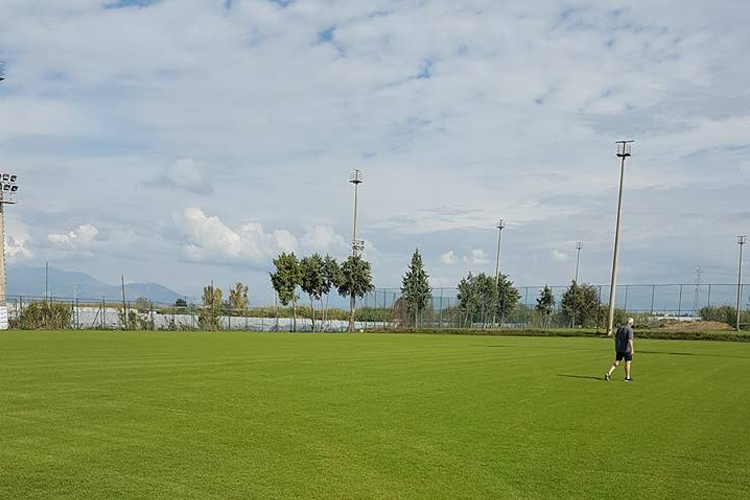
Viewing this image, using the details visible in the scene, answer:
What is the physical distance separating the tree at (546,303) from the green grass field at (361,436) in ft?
215

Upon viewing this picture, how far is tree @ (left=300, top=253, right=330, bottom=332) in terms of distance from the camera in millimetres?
68750

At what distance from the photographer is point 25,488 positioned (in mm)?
6688

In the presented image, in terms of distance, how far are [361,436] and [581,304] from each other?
243 feet

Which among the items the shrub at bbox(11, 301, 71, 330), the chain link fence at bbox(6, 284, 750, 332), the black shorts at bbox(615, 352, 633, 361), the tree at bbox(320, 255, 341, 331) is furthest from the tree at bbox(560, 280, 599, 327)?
the black shorts at bbox(615, 352, 633, 361)

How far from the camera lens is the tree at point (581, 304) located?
79.3 metres

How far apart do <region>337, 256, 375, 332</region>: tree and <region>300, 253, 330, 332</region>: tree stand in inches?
80.5

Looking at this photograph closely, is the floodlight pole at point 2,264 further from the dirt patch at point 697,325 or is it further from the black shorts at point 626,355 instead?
the dirt patch at point 697,325

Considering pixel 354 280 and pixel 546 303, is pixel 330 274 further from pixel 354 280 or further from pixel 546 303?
pixel 546 303

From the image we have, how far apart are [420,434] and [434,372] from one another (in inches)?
379

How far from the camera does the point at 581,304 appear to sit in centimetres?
7931

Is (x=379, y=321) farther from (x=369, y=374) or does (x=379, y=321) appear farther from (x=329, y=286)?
(x=369, y=374)

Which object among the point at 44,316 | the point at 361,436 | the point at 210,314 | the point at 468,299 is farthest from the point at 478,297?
the point at 361,436

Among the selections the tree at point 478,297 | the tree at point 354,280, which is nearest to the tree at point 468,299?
the tree at point 478,297

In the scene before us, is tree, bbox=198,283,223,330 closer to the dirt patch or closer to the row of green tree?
the row of green tree
